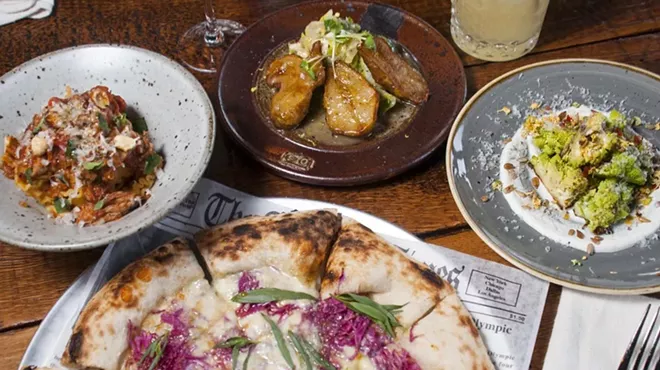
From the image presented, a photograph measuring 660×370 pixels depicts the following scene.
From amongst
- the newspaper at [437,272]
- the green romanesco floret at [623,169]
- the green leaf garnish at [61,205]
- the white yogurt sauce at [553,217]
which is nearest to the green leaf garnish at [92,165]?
the green leaf garnish at [61,205]

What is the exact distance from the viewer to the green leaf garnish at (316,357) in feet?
5.51

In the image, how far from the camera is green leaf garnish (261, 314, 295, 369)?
1.68 meters

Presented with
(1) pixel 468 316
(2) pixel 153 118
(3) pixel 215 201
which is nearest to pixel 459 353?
(1) pixel 468 316

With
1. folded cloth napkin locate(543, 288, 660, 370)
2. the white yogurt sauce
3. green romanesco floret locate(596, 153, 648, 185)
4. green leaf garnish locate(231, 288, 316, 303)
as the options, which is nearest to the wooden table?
folded cloth napkin locate(543, 288, 660, 370)

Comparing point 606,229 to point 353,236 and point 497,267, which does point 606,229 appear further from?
point 353,236

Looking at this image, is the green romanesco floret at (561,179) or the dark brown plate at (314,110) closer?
the green romanesco floret at (561,179)

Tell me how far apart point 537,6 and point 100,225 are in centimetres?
171

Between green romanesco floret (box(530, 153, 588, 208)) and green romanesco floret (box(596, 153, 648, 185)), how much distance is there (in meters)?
0.06

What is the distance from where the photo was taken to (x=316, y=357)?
1.69 meters

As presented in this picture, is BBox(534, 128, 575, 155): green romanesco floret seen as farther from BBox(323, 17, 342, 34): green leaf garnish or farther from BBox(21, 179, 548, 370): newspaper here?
BBox(323, 17, 342, 34): green leaf garnish

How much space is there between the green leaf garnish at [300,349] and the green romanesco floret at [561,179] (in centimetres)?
93

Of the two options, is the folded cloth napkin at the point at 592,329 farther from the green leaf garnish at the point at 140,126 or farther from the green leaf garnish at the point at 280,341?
the green leaf garnish at the point at 140,126

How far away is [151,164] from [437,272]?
886 millimetres

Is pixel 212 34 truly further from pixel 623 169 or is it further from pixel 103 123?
pixel 623 169
